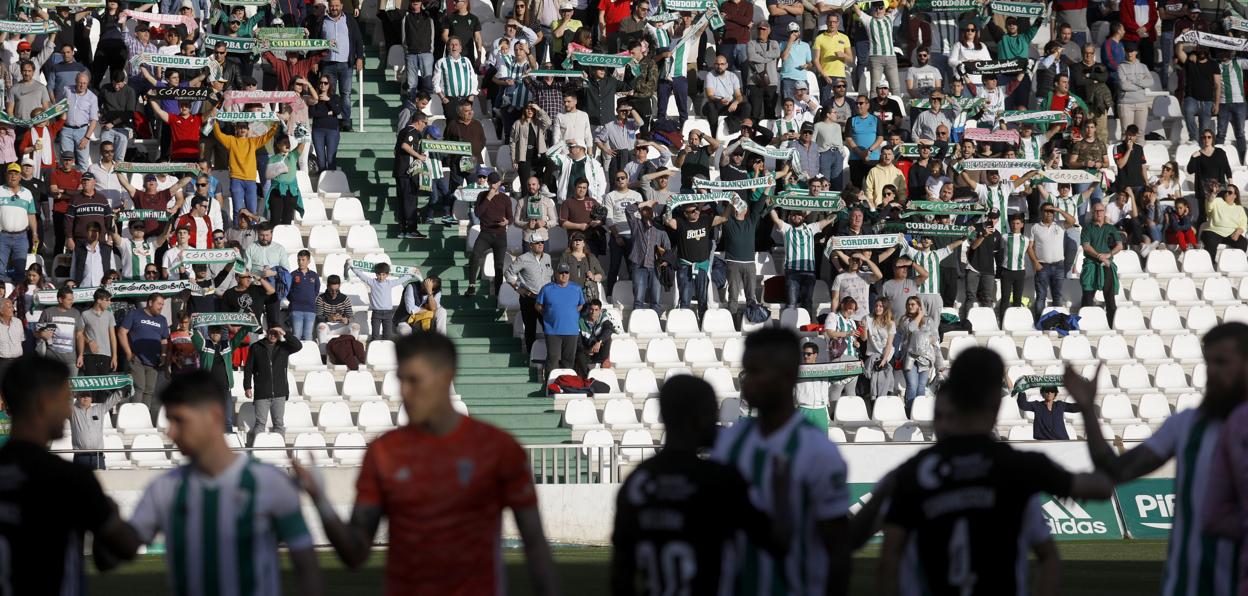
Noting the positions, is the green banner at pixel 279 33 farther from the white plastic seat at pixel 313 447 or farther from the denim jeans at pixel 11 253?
the white plastic seat at pixel 313 447

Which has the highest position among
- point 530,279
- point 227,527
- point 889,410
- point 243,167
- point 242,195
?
point 243,167

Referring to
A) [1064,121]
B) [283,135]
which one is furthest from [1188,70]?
[283,135]

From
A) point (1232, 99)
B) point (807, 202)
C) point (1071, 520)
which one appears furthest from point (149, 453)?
point (1232, 99)

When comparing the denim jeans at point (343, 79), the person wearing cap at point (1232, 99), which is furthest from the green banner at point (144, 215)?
the person wearing cap at point (1232, 99)

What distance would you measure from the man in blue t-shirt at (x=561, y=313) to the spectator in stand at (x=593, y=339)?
12 cm

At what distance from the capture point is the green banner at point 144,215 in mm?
19922

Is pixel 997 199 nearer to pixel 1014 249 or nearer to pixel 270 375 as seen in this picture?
pixel 1014 249

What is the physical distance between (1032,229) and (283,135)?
31.9 feet

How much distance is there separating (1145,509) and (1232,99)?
392 inches

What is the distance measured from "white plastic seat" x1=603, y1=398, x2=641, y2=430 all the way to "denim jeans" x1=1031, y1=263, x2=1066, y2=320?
6143mm

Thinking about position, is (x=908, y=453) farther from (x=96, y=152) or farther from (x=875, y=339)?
(x=96, y=152)

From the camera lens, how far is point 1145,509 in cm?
1748

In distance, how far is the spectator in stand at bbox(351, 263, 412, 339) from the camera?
19.8 metres

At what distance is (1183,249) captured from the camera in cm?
2341
